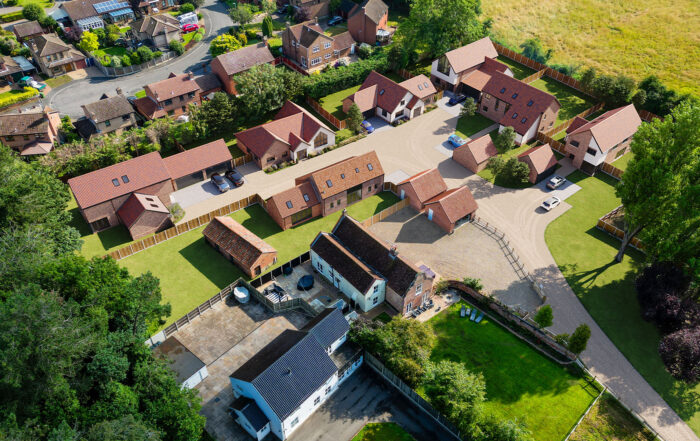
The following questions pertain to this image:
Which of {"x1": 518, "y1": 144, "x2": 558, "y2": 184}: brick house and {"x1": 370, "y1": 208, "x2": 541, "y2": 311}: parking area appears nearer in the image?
{"x1": 370, "y1": 208, "x2": 541, "y2": 311}: parking area

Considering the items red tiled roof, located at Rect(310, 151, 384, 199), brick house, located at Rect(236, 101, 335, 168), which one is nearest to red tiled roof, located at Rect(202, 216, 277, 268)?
red tiled roof, located at Rect(310, 151, 384, 199)

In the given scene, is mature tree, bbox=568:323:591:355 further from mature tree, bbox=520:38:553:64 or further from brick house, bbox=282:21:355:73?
mature tree, bbox=520:38:553:64

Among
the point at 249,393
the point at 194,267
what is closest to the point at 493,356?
the point at 249,393

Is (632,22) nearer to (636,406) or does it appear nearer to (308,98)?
(308,98)

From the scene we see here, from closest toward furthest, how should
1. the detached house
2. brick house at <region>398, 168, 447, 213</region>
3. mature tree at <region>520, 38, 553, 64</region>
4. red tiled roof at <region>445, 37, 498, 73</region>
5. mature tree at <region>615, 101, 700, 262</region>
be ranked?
the detached house < mature tree at <region>615, 101, 700, 262</region> < brick house at <region>398, 168, 447, 213</region> < red tiled roof at <region>445, 37, 498, 73</region> < mature tree at <region>520, 38, 553, 64</region>

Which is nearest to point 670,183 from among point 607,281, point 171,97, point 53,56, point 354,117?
point 607,281

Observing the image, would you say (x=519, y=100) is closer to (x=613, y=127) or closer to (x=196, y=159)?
(x=613, y=127)
